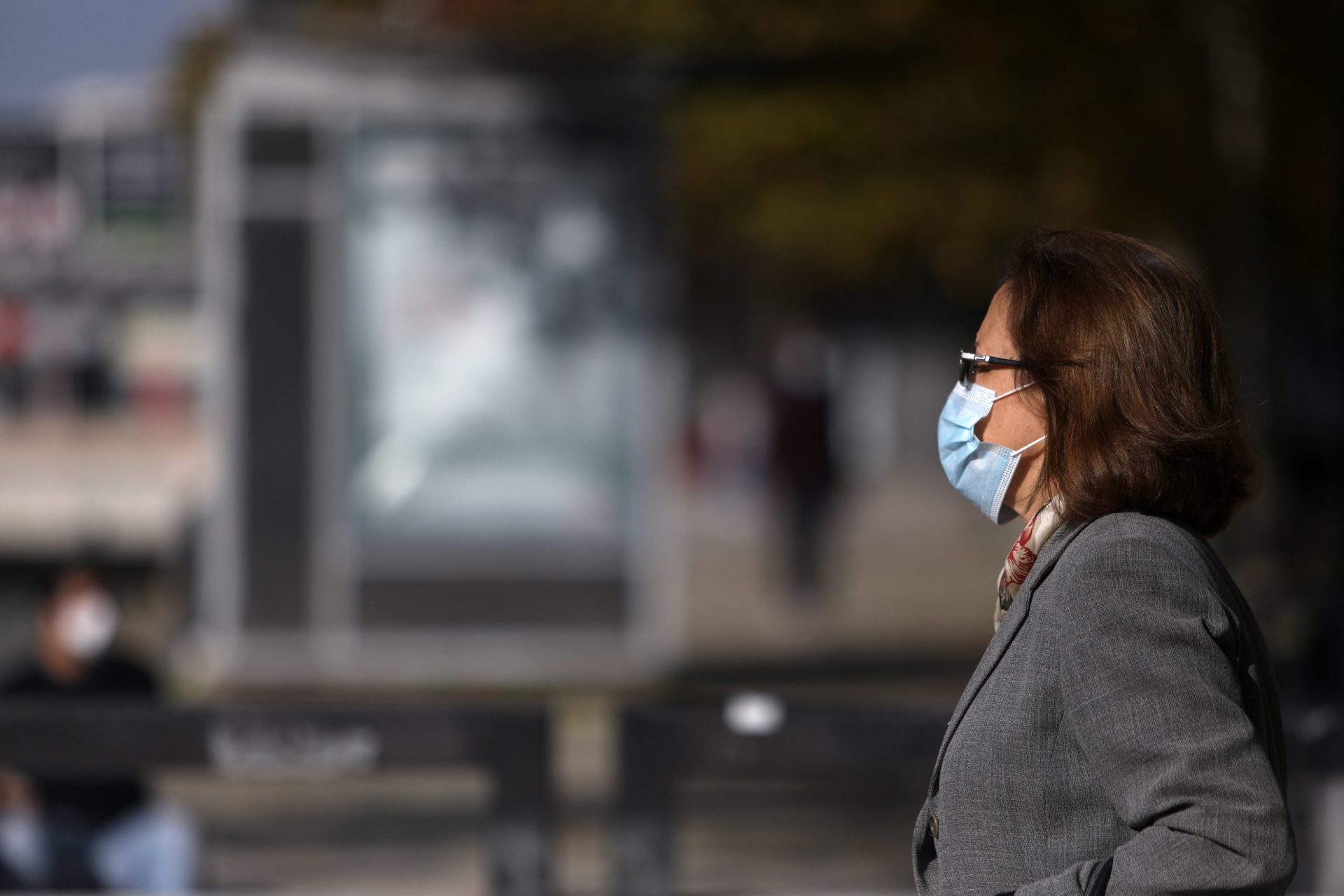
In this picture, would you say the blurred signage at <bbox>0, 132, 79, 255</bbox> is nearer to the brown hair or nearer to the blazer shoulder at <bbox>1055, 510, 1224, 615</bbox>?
the brown hair

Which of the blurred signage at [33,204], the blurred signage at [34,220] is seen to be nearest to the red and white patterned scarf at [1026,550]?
the blurred signage at [33,204]

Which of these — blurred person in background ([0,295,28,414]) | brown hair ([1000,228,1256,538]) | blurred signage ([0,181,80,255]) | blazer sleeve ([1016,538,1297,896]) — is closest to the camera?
blazer sleeve ([1016,538,1297,896])

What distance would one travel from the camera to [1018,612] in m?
1.90

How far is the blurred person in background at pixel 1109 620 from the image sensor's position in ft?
5.63

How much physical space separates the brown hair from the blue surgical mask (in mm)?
61

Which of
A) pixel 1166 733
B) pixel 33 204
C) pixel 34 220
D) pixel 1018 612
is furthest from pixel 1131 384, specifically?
pixel 34 220

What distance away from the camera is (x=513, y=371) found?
10.0 metres

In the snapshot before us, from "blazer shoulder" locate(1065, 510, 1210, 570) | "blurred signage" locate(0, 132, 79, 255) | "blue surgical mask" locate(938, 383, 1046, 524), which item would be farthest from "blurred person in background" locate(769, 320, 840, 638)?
"blurred signage" locate(0, 132, 79, 255)

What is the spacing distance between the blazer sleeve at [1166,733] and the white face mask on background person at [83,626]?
4332 mm

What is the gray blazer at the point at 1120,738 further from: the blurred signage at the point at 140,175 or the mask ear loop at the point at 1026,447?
the blurred signage at the point at 140,175

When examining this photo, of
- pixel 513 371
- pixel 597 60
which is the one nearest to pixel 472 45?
pixel 597 60

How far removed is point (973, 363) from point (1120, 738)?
0.52 metres

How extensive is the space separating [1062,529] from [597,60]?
818 centimetres

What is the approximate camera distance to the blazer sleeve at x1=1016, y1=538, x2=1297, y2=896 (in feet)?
5.58
